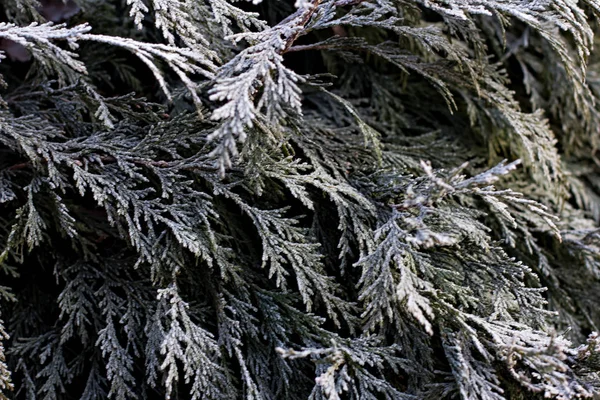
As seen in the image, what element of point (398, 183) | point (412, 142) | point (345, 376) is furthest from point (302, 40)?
point (345, 376)

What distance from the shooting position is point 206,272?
1.86m

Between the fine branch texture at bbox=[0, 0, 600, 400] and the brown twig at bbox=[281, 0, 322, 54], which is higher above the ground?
the brown twig at bbox=[281, 0, 322, 54]

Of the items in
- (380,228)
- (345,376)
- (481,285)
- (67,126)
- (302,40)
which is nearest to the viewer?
(345,376)

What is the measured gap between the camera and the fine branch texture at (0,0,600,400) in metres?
1.55

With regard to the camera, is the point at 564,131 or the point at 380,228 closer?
the point at 380,228

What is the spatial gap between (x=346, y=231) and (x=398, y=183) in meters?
0.26

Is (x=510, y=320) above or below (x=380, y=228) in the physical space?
below

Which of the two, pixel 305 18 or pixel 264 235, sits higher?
pixel 305 18

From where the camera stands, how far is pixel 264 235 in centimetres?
175

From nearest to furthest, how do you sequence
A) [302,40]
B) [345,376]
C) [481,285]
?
[345,376] → [481,285] → [302,40]

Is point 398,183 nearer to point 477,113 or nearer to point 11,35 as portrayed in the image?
point 477,113

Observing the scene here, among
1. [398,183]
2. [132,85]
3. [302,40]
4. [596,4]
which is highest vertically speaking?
[302,40]

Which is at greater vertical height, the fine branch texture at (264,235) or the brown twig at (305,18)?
the brown twig at (305,18)

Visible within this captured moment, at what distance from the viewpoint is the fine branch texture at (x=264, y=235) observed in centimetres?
155
